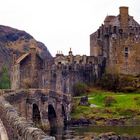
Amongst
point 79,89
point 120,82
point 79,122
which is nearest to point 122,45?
point 120,82

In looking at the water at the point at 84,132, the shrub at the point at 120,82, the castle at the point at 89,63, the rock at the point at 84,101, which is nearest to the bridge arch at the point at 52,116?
the water at the point at 84,132

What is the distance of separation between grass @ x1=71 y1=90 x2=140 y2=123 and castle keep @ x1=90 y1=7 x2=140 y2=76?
1398cm

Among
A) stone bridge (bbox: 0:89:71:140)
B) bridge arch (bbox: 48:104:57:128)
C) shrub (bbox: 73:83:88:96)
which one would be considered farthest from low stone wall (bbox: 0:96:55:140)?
shrub (bbox: 73:83:88:96)

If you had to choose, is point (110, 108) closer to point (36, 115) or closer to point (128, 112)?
point (128, 112)

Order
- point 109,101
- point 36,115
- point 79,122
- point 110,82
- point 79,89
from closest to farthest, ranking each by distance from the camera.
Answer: point 36,115 → point 79,122 → point 109,101 → point 79,89 → point 110,82

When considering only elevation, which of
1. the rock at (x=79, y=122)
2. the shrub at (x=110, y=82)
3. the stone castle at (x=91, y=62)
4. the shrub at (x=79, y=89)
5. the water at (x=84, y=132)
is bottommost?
the water at (x=84, y=132)

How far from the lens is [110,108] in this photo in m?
85.4

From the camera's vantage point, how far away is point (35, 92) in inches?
2835

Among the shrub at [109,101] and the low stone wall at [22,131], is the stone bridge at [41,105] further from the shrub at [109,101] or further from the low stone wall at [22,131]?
the low stone wall at [22,131]

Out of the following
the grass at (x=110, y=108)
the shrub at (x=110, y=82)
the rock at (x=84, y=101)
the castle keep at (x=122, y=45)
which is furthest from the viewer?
the castle keep at (x=122, y=45)

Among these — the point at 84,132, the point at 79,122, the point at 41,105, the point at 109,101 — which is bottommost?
the point at 84,132

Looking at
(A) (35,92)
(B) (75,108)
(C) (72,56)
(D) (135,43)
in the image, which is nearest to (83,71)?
(C) (72,56)

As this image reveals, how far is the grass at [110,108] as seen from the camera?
8262 cm

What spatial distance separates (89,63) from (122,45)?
6.45 meters
